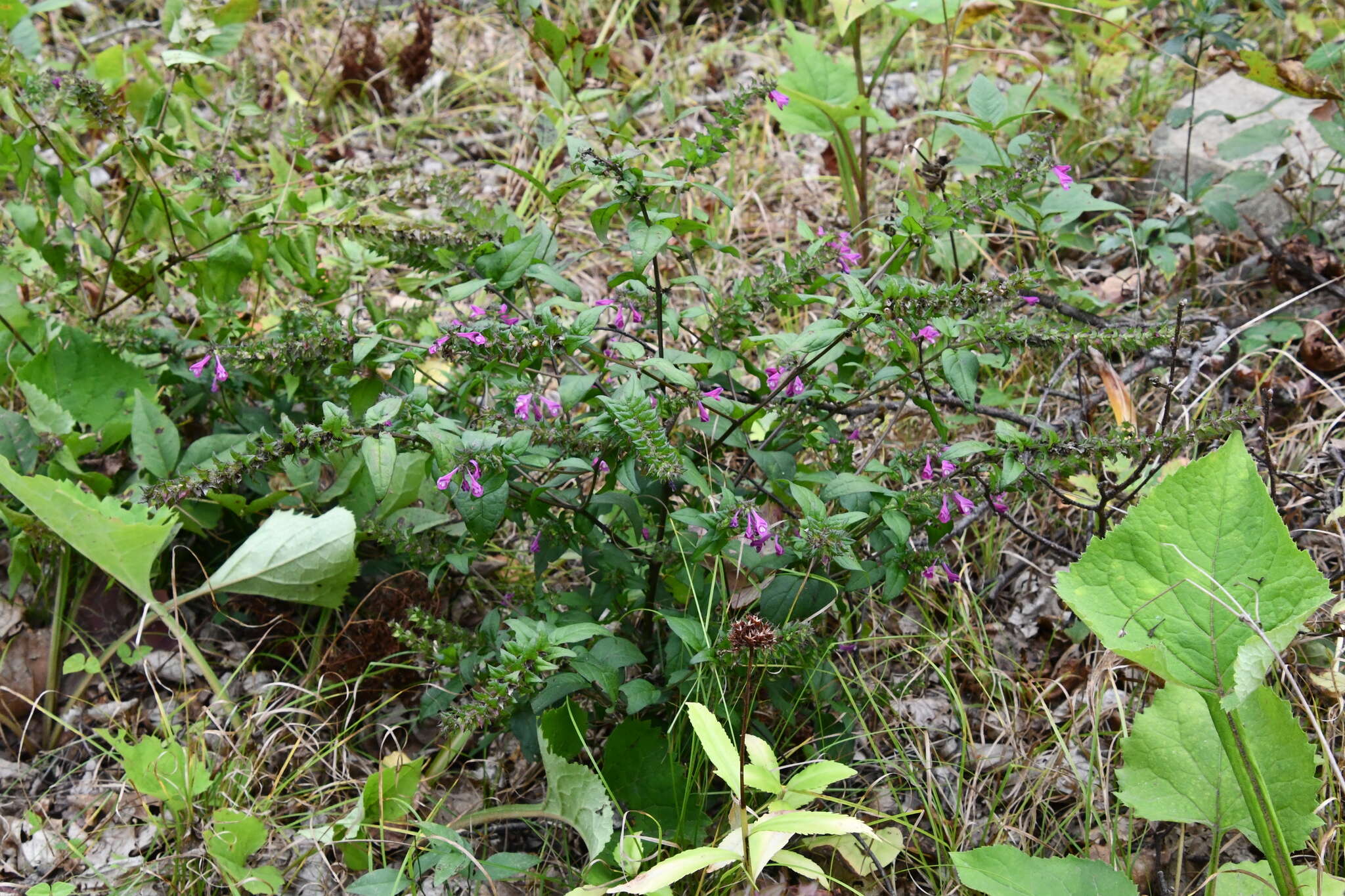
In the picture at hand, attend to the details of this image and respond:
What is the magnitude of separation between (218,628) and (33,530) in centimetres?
47

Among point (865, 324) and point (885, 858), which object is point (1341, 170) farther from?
point (885, 858)

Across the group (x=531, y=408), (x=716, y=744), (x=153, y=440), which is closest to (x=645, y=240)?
(x=531, y=408)

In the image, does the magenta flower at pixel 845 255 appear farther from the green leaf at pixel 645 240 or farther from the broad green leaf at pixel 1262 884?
the broad green leaf at pixel 1262 884

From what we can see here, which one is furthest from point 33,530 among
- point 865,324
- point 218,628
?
point 865,324

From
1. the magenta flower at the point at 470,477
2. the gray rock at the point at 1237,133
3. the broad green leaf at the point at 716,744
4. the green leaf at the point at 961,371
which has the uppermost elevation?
the gray rock at the point at 1237,133

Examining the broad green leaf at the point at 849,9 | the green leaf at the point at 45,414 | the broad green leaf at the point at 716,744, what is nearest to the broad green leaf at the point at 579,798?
the broad green leaf at the point at 716,744

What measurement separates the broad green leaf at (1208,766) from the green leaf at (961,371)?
643mm

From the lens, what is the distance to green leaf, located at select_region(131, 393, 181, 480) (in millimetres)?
2289

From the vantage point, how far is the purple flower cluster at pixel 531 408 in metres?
1.84

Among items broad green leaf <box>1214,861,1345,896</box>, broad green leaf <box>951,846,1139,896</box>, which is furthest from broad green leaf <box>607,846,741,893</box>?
Result: broad green leaf <box>1214,861,1345,896</box>

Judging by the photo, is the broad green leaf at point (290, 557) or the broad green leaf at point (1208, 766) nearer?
the broad green leaf at point (1208, 766)

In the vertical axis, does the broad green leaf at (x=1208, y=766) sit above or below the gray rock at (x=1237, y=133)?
below

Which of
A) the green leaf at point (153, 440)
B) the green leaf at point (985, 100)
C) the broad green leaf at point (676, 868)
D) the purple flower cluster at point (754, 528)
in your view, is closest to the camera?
the broad green leaf at point (676, 868)

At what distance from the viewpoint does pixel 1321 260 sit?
114 inches
